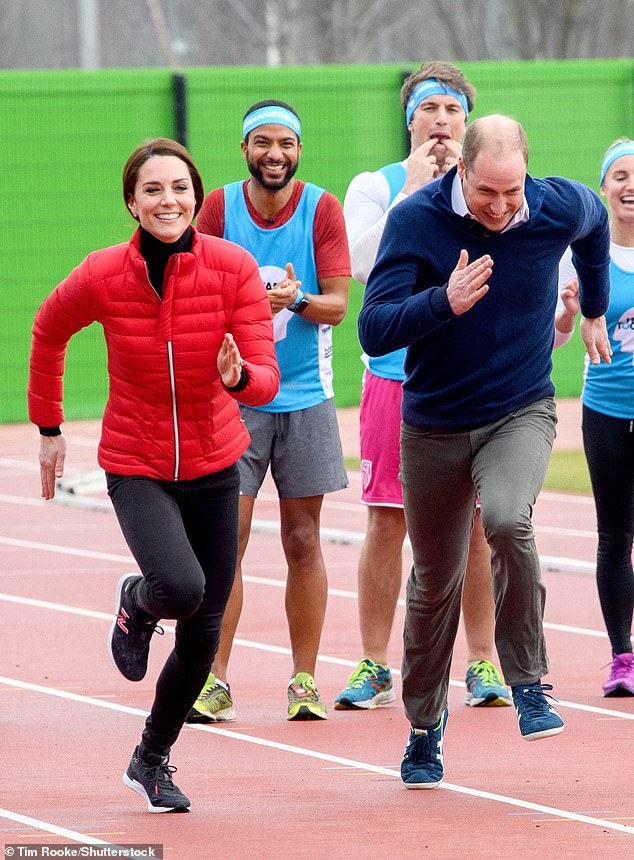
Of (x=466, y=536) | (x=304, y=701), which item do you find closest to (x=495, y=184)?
(x=466, y=536)

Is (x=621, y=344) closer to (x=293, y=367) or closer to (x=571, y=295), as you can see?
(x=571, y=295)

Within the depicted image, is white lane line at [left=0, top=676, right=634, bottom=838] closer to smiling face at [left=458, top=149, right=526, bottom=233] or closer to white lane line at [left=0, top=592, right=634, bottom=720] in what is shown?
white lane line at [left=0, top=592, right=634, bottom=720]

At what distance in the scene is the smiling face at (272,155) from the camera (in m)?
7.44

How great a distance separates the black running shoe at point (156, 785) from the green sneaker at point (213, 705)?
135 cm

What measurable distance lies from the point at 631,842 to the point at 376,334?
1.83 metres

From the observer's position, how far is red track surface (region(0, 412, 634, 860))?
18.8 feet

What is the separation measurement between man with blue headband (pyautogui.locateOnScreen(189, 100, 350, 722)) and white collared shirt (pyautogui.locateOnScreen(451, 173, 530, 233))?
1482mm

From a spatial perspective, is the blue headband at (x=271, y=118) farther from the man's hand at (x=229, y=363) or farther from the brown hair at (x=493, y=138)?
the man's hand at (x=229, y=363)

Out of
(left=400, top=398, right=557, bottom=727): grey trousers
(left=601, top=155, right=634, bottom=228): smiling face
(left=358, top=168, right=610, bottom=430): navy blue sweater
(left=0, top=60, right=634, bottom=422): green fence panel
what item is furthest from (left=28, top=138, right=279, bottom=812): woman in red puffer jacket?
(left=0, top=60, right=634, bottom=422): green fence panel

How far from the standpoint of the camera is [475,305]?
603 centimetres

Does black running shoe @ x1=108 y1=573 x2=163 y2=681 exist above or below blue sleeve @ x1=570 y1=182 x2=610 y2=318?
below

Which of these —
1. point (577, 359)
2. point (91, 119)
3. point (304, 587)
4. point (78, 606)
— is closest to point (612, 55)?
point (577, 359)

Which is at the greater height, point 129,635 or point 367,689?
point 129,635

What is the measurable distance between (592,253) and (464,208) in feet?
2.59
